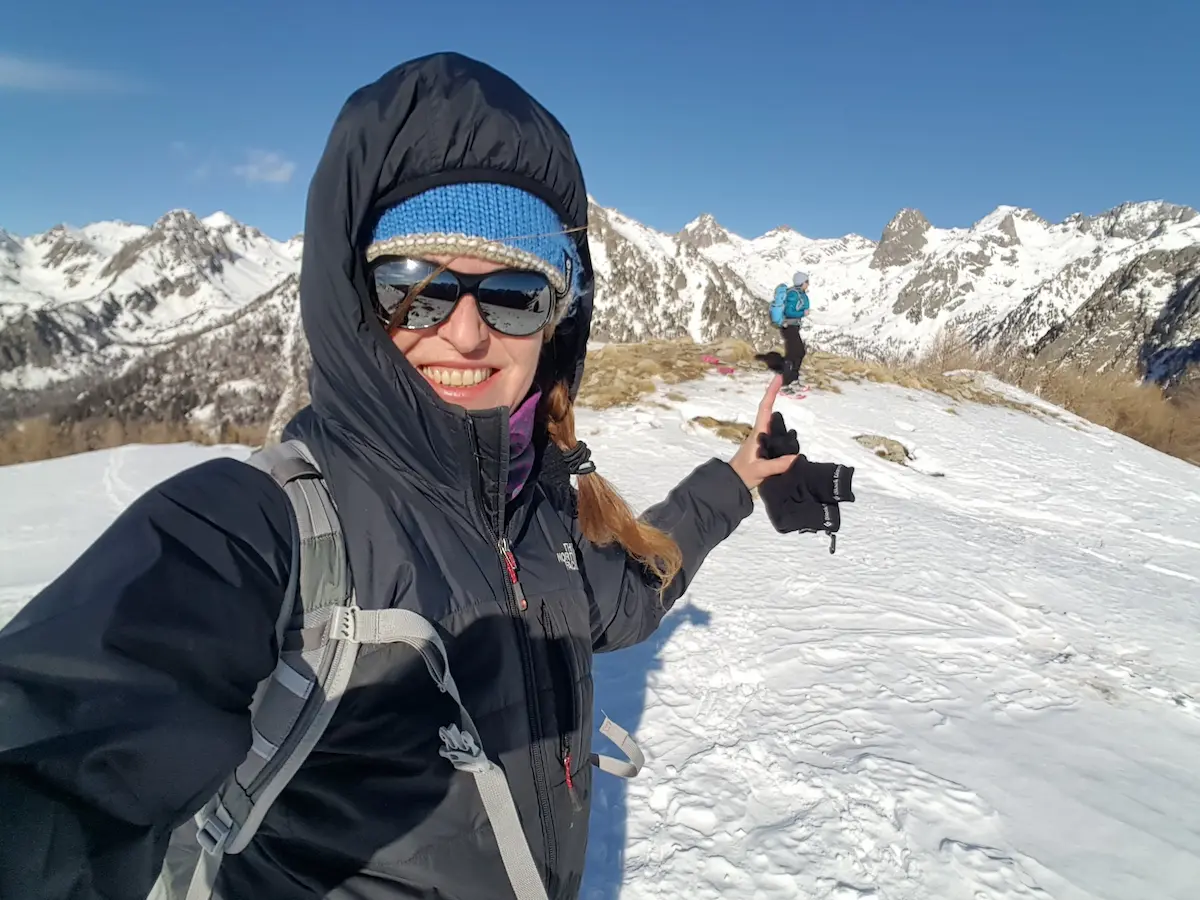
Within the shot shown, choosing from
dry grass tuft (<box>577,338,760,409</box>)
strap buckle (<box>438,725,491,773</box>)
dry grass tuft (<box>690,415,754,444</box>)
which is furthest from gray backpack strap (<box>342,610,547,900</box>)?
dry grass tuft (<box>577,338,760,409</box>)

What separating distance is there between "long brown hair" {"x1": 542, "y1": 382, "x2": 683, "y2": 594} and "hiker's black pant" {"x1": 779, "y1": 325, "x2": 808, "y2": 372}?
4.60 ft

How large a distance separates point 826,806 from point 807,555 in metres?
3.27

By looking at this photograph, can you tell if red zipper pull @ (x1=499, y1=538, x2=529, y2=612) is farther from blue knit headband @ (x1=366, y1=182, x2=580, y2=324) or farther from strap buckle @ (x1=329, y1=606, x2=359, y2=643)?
blue knit headband @ (x1=366, y1=182, x2=580, y2=324)

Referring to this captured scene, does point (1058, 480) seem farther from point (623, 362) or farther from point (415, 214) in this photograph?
point (415, 214)

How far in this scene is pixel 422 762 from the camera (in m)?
1.08

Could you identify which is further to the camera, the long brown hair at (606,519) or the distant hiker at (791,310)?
the distant hiker at (791,310)

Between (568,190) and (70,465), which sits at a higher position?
(568,190)

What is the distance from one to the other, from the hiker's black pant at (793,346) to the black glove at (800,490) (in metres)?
0.79

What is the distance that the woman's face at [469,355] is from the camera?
1277 mm

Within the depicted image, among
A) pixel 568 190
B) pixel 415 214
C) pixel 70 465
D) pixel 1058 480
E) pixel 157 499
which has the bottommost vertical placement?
pixel 70 465

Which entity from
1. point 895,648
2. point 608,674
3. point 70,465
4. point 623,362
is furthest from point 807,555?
point 70,465

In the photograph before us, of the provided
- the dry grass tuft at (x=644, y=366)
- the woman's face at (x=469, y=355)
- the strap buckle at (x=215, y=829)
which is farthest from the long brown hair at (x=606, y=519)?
the dry grass tuft at (x=644, y=366)

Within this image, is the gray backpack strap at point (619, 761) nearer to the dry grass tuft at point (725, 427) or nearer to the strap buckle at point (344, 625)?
the strap buckle at point (344, 625)

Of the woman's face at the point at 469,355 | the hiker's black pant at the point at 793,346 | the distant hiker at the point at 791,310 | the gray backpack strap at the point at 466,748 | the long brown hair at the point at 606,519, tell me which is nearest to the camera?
the gray backpack strap at the point at 466,748
